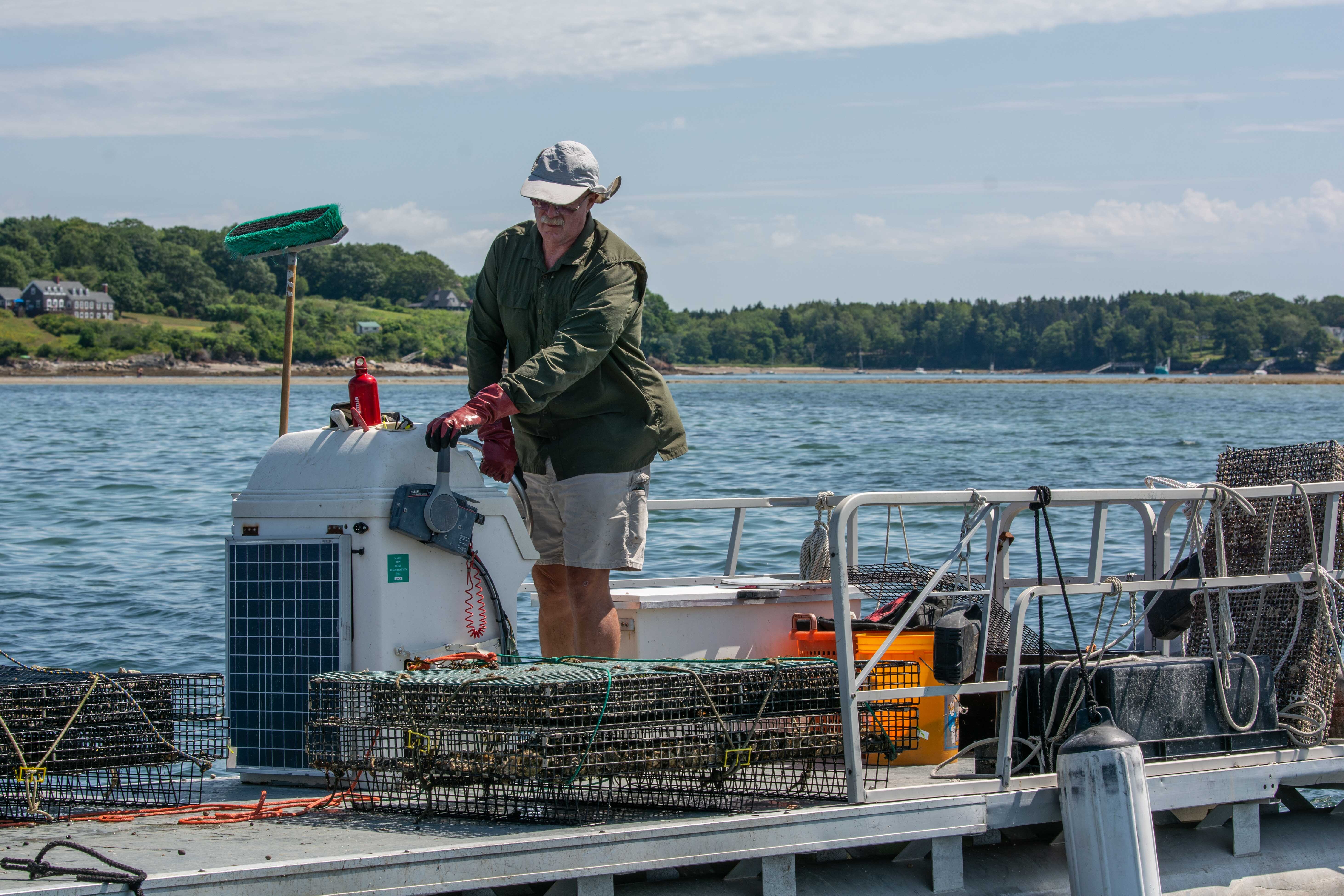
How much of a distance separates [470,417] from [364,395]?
52 centimetres

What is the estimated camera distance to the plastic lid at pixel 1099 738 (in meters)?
3.74

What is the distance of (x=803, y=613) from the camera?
198 inches

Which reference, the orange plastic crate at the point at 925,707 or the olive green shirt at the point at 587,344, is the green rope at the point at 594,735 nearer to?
the olive green shirt at the point at 587,344

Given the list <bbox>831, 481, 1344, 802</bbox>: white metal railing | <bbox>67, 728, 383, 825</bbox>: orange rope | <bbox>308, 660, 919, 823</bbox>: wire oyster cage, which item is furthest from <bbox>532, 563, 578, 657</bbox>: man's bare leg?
<bbox>831, 481, 1344, 802</bbox>: white metal railing

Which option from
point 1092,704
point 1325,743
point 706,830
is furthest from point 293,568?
point 1325,743

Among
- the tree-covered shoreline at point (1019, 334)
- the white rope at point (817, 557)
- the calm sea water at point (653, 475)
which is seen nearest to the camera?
the white rope at point (817, 557)

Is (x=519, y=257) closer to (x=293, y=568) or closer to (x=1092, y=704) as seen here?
(x=293, y=568)

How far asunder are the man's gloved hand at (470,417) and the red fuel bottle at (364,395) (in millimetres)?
342

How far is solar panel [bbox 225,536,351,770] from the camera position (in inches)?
156

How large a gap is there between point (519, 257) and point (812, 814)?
6.42ft

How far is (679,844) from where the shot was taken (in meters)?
3.40

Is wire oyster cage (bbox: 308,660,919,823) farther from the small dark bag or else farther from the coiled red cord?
the small dark bag

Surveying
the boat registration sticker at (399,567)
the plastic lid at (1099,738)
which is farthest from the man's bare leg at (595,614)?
the plastic lid at (1099,738)

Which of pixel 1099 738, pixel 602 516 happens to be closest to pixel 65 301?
pixel 602 516
